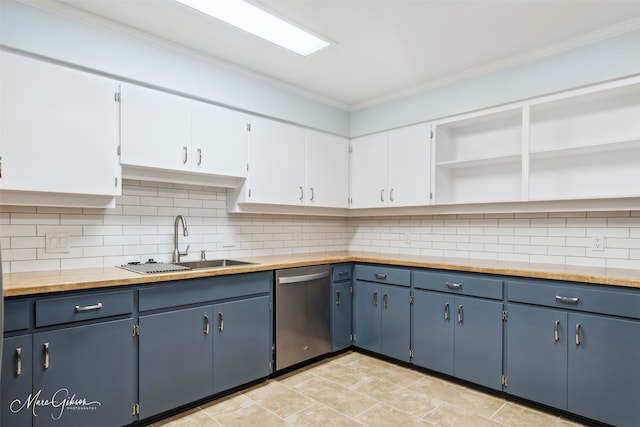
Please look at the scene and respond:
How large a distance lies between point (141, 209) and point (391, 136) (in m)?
2.35

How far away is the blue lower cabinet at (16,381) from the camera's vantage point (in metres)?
1.79

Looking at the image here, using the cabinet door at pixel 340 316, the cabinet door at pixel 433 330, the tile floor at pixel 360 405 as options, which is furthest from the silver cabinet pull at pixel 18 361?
the cabinet door at pixel 433 330

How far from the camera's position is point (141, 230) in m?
2.80

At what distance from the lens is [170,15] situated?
233 centimetres

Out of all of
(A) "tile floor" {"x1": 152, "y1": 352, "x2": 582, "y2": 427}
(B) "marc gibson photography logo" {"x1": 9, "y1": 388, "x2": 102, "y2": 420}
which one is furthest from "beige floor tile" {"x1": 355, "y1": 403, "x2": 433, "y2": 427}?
(B) "marc gibson photography logo" {"x1": 9, "y1": 388, "x2": 102, "y2": 420}

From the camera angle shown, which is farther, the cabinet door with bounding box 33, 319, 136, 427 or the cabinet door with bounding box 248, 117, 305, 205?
the cabinet door with bounding box 248, 117, 305, 205

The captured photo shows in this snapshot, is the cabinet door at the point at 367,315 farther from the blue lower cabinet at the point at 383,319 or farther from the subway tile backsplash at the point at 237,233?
the subway tile backsplash at the point at 237,233

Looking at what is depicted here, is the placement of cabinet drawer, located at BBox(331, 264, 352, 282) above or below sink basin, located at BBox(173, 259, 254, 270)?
below

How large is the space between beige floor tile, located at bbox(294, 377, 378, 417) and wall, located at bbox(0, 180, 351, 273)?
128 centimetres

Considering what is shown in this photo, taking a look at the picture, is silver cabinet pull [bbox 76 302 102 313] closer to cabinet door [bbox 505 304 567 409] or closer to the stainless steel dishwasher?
the stainless steel dishwasher

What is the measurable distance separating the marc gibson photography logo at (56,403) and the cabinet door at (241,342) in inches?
29.9

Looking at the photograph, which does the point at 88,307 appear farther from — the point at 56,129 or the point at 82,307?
the point at 56,129

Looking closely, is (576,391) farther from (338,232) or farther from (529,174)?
(338,232)

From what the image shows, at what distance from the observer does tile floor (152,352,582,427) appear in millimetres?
2340
